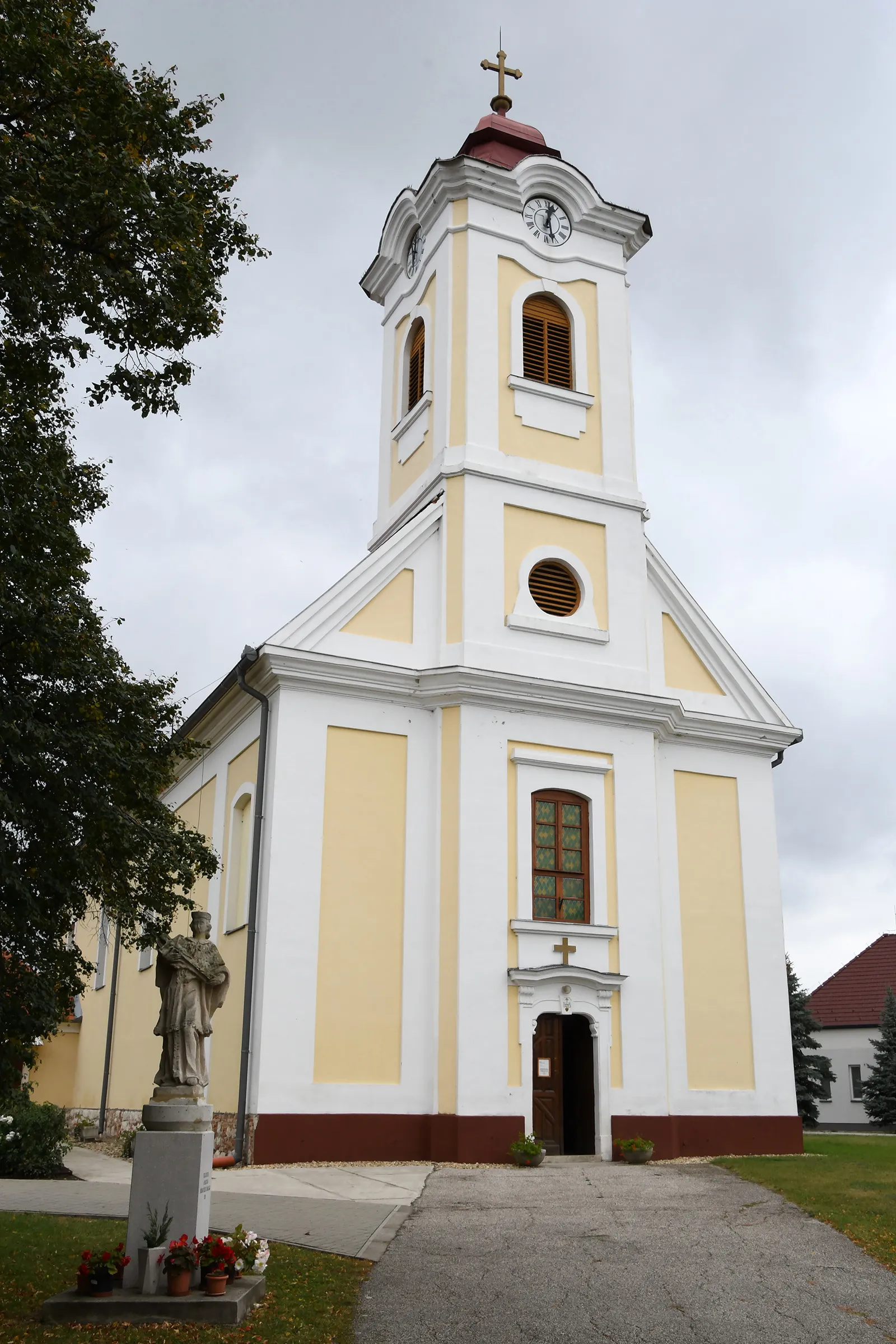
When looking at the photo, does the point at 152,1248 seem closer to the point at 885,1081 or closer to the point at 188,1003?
the point at 188,1003

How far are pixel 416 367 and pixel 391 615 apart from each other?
19.6 ft

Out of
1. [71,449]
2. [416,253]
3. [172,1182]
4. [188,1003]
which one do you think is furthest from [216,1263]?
[416,253]

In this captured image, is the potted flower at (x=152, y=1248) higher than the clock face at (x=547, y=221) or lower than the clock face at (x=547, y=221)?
lower

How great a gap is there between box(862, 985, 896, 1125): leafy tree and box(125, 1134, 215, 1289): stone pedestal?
25719mm

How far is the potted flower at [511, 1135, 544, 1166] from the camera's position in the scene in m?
16.4

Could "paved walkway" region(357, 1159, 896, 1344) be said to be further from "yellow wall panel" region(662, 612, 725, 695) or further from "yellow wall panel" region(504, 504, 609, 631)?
"yellow wall panel" region(504, 504, 609, 631)

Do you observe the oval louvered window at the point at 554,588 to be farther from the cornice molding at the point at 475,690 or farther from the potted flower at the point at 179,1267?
the potted flower at the point at 179,1267

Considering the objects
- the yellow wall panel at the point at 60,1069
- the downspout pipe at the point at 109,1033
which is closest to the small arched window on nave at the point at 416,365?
the downspout pipe at the point at 109,1033

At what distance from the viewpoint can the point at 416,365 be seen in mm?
22969

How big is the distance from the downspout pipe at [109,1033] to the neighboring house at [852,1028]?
64.8 ft

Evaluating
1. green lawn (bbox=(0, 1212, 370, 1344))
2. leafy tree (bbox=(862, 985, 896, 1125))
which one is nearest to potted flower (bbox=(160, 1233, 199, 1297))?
green lawn (bbox=(0, 1212, 370, 1344))

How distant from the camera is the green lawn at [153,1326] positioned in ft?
23.8

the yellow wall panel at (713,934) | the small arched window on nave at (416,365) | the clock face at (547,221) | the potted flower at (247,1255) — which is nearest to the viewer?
the potted flower at (247,1255)

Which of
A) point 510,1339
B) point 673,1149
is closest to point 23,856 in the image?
point 510,1339
